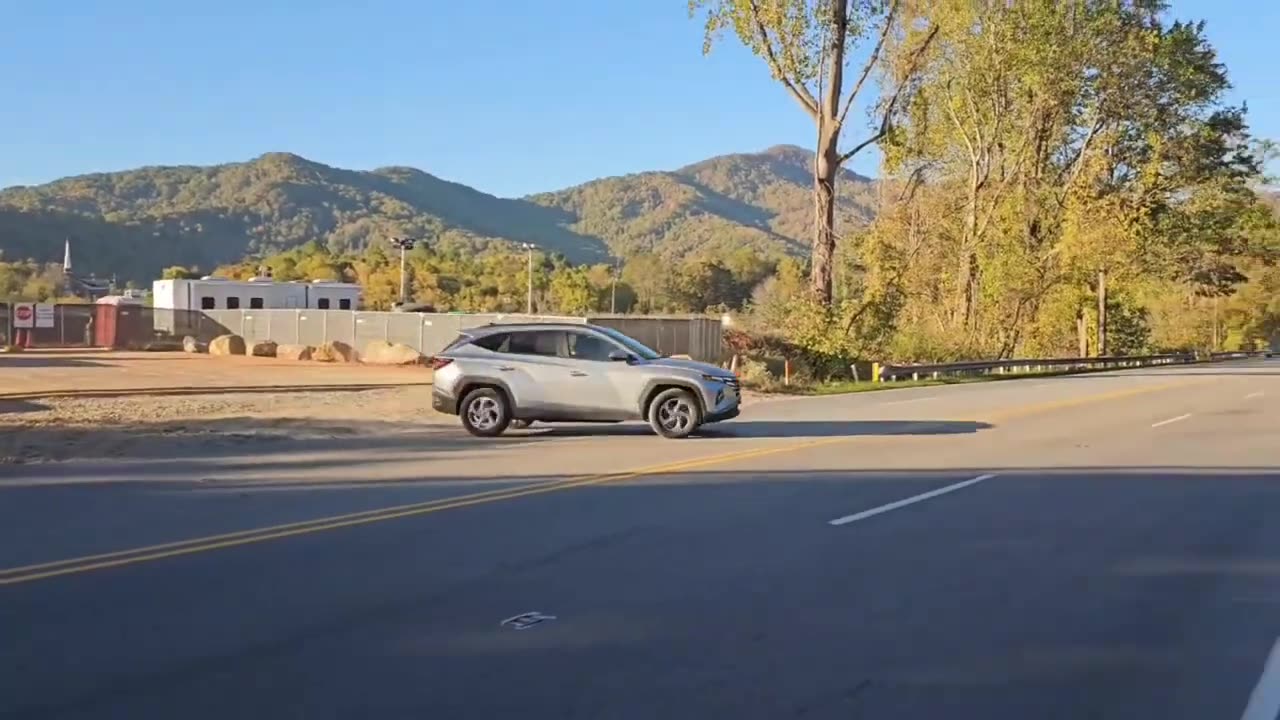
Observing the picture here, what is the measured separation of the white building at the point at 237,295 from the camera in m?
74.4

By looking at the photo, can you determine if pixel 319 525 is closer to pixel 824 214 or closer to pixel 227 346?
pixel 824 214

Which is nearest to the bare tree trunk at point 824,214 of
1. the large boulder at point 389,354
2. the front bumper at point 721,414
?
the large boulder at point 389,354

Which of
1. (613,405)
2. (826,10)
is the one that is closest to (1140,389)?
(826,10)

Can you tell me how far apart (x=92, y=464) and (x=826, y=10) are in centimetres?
2814

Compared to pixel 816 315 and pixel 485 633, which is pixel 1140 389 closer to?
pixel 816 315

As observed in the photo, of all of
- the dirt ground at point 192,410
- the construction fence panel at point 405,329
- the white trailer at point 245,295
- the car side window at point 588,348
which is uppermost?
the white trailer at point 245,295

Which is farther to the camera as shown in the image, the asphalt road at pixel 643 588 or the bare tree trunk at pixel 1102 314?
the bare tree trunk at pixel 1102 314

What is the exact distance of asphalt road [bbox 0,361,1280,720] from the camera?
5875mm

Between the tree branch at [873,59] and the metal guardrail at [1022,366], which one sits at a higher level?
the tree branch at [873,59]

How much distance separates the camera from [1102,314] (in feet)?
195

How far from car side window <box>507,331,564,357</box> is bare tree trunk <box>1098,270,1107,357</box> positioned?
1707 inches

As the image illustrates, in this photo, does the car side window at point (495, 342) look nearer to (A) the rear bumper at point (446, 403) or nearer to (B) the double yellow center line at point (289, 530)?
(A) the rear bumper at point (446, 403)

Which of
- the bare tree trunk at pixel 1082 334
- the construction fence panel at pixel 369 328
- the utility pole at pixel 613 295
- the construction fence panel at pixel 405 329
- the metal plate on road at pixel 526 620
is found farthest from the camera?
the utility pole at pixel 613 295

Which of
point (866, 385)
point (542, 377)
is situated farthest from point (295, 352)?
point (542, 377)
